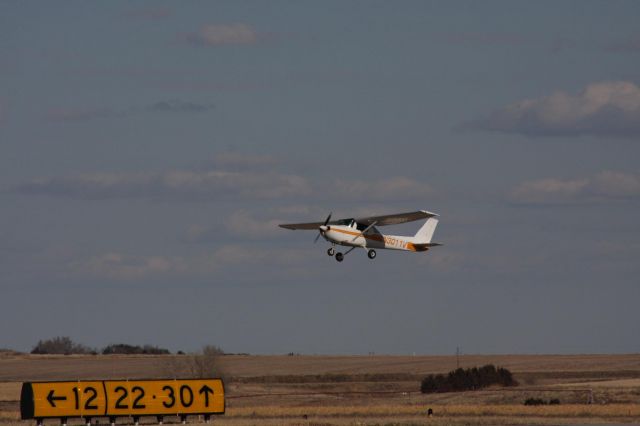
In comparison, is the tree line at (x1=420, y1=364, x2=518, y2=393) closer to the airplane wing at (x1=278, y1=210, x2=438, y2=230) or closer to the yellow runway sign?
the airplane wing at (x1=278, y1=210, x2=438, y2=230)

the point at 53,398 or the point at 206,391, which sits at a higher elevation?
the point at 206,391

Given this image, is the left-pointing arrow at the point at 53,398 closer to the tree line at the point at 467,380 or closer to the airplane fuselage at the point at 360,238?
the airplane fuselage at the point at 360,238

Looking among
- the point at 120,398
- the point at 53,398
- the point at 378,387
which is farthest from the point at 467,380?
the point at 53,398

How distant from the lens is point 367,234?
75812mm

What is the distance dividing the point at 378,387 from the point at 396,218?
2009 centimetres

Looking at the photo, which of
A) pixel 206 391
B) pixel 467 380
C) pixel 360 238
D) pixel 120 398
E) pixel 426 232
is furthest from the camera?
pixel 467 380

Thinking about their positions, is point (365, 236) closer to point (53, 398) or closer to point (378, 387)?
point (378, 387)

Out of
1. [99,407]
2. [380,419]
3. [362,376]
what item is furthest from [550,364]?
[99,407]

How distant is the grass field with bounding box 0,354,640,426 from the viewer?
63.4 metres

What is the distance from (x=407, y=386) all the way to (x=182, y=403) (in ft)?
130

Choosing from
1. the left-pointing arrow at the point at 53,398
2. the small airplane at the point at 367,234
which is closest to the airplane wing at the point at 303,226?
the small airplane at the point at 367,234

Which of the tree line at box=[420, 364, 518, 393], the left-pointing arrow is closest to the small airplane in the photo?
the tree line at box=[420, 364, 518, 393]

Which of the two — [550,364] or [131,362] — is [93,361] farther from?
[550,364]

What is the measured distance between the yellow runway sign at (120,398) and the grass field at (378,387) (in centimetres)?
159
